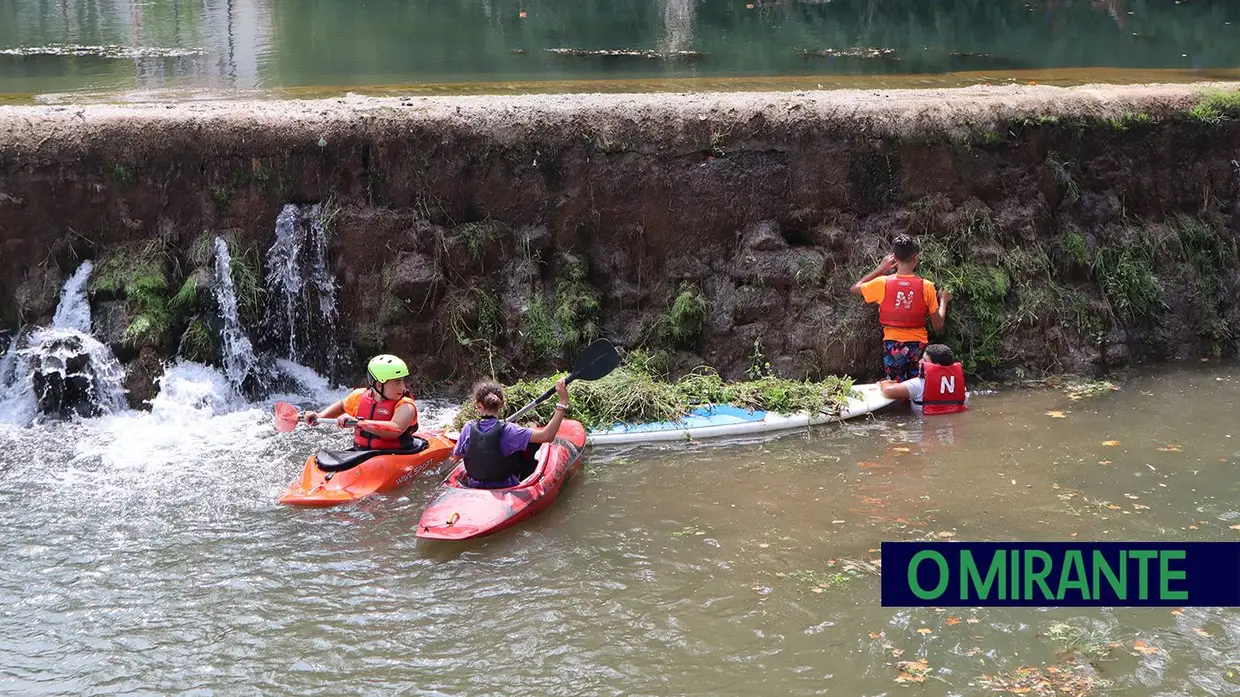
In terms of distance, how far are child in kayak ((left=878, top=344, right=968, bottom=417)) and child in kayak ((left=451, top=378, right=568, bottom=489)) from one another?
10.3ft

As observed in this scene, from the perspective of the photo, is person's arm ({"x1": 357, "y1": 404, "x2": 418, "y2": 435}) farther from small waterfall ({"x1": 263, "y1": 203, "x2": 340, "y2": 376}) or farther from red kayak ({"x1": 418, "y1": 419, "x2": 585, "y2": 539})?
small waterfall ({"x1": 263, "y1": 203, "x2": 340, "y2": 376})

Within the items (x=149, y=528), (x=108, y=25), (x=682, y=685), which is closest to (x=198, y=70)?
Result: (x=108, y=25)

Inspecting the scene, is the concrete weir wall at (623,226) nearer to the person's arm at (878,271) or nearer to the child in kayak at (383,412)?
the person's arm at (878,271)

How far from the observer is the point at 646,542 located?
7207 mm

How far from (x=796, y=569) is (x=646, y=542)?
944 millimetres

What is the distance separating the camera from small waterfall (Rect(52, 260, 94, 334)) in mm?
9844

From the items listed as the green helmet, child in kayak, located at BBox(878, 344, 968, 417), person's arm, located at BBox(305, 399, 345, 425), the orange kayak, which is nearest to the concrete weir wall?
child in kayak, located at BBox(878, 344, 968, 417)

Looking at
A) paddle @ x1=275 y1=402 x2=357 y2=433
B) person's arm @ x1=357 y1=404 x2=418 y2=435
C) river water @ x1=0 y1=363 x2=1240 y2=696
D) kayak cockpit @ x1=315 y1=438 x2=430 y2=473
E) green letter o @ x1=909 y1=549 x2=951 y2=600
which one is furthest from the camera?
paddle @ x1=275 y1=402 x2=357 y2=433

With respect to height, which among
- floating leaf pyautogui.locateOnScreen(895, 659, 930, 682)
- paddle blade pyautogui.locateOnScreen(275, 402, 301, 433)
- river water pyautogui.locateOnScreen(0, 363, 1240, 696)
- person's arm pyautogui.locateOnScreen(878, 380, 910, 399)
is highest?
paddle blade pyautogui.locateOnScreen(275, 402, 301, 433)

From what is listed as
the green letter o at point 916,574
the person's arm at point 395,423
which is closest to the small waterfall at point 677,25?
the person's arm at point 395,423

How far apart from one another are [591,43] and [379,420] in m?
13.3

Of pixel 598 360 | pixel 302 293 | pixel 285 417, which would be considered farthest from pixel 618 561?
pixel 302 293

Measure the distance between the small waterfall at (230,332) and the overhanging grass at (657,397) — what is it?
196 cm

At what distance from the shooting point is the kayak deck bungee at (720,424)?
29.4 ft
